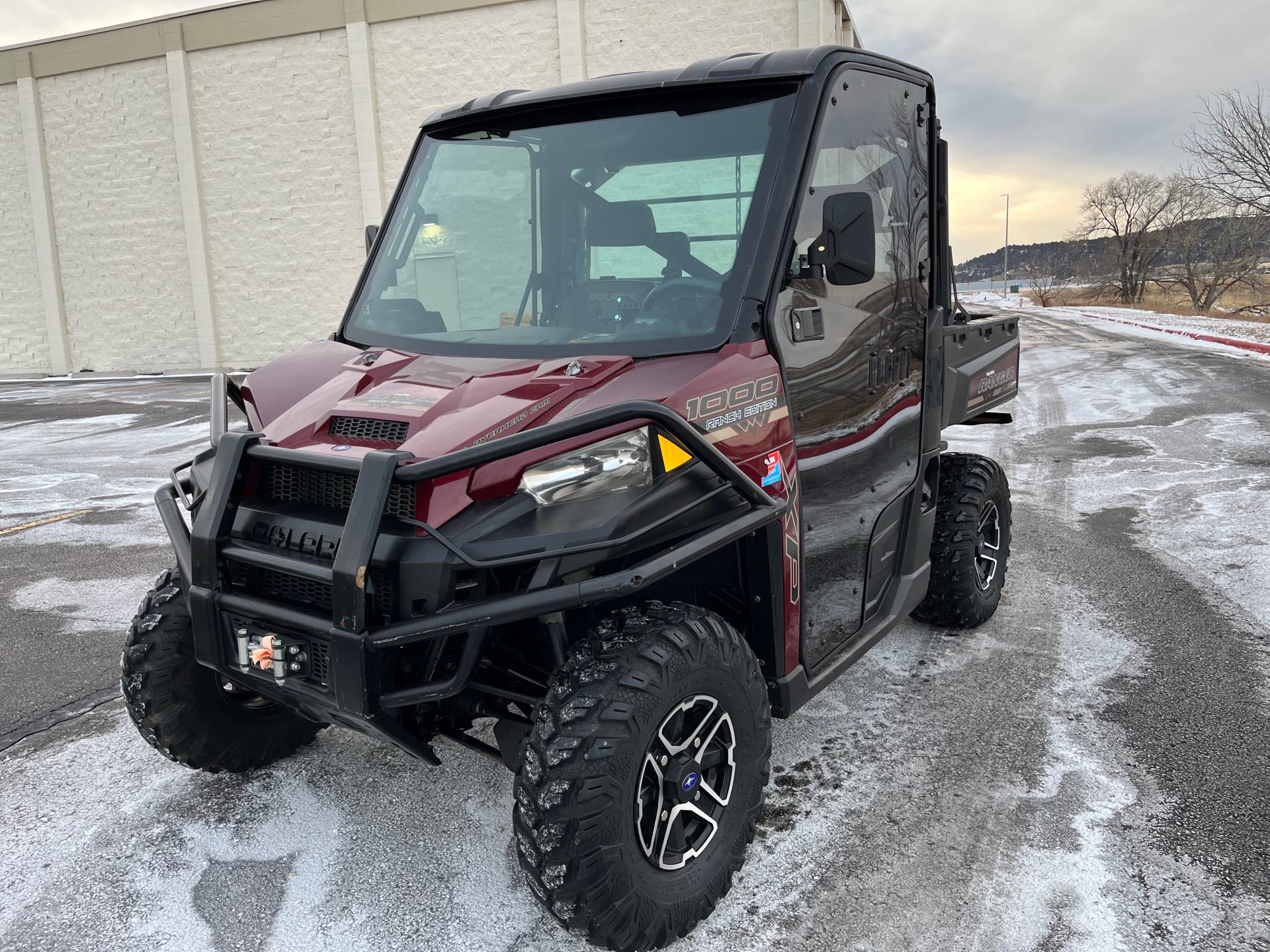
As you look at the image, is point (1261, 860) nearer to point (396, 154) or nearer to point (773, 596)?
point (773, 596)

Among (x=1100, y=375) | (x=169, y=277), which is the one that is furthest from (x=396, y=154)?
(x=1100, y=375)

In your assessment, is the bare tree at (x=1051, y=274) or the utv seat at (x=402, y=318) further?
the bare tree at (x=1051, y=274)

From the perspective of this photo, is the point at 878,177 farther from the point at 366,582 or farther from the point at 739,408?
the point at 366,582

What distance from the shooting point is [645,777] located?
252cm

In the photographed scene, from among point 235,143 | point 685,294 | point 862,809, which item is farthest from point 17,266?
point 862,809

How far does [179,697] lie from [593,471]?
168cm

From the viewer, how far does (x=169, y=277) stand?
23938mm

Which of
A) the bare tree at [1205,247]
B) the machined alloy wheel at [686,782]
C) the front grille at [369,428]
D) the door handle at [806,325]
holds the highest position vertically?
the bare tree at [1205,247]

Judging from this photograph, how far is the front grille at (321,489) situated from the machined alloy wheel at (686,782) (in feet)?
2.82

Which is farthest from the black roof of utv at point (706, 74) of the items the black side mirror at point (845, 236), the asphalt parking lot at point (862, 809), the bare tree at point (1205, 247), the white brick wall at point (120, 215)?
the bare tree at point (1205, 247)

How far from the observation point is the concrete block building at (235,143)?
20922mm

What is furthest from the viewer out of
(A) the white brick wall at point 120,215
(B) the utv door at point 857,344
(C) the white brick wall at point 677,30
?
(A) the white brick wall at point 120,215

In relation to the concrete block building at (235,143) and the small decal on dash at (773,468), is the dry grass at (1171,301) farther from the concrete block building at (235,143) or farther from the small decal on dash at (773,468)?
the small decal on dash at (773,468)

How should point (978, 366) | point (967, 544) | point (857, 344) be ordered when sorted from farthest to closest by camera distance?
1. point (978, 366)
2. point (967, 544)
3. point (857, 344)
